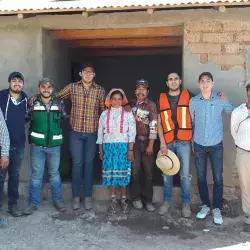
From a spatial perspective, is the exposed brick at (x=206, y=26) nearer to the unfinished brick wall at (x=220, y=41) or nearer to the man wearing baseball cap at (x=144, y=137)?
the unfinished brick wall at (x=220, y=41)

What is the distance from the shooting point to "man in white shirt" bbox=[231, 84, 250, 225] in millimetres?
4711

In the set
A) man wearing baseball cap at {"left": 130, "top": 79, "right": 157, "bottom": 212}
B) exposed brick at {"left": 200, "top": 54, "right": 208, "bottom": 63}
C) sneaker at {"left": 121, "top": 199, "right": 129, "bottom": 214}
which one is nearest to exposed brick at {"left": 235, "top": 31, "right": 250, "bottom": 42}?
exposed brick at {"left": 200, "top": 54, "right": 208, "bottom": 63}

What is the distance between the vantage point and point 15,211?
205 inches

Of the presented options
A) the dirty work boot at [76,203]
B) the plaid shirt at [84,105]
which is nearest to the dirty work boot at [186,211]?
the dirty work boot at [76,203]

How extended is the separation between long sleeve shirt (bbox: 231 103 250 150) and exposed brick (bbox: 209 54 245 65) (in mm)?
947

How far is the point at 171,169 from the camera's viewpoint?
5.19m

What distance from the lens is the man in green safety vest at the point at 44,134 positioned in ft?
16.8

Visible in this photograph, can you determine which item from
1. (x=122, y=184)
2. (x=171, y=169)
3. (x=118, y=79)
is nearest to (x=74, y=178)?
(x=122, y=184)

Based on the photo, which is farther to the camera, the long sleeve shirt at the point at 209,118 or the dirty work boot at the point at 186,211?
the dirty work boot at the point at 186,211

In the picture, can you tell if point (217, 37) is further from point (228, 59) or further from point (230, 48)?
point (228, 59)

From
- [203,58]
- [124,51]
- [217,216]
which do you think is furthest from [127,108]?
[124,51]

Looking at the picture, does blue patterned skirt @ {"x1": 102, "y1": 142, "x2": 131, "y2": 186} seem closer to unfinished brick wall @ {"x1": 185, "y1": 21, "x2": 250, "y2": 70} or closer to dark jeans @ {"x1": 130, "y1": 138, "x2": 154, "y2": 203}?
dark jeans @ {"x1": 130, "y1": 138, "x2": 154, "y2": 203}

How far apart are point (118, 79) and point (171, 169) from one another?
561cm

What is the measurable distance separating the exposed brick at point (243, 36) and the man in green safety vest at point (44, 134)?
8.55 feet
